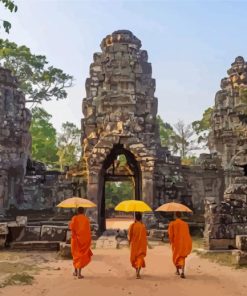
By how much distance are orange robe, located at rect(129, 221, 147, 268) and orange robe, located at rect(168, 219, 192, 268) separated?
661 mm

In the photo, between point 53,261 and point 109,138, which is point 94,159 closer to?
Answer: point 109,138

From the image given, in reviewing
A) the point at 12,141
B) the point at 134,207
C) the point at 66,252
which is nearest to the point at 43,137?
the point at 12,141

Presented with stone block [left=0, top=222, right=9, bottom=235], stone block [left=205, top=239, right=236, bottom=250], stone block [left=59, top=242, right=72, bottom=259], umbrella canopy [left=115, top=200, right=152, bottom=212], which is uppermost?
umbrella canopy [left=115, top=200, right=152, bottom=212]

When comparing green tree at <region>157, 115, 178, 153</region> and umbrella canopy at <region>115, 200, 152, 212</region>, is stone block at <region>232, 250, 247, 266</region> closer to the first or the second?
umbrella canopy at <region>115, 200, 152, 212</region>

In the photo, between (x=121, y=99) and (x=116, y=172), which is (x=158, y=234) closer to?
(x=116, y=172)

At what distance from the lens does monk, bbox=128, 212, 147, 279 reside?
25.9 ft

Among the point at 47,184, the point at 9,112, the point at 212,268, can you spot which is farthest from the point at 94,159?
the point at 212,268

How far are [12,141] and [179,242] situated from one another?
37.0ft

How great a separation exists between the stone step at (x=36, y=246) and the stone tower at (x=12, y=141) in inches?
226

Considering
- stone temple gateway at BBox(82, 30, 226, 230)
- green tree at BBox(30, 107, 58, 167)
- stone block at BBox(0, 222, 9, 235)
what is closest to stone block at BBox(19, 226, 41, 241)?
stone block at BBox(0, 222, 9, 235)

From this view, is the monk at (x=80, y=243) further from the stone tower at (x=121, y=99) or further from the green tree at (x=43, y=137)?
the green tree at (x=43, y=137)

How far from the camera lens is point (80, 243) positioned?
8.22 meters

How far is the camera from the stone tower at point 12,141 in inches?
679

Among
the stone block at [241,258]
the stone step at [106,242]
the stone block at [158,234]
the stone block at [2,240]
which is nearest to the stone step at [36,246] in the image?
the stone block at [2,240]
